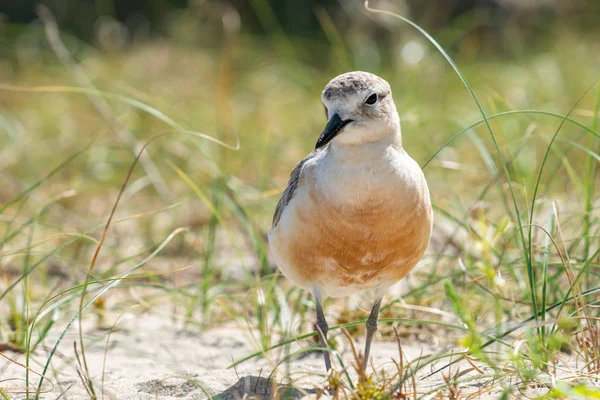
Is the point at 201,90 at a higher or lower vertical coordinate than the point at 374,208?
higher

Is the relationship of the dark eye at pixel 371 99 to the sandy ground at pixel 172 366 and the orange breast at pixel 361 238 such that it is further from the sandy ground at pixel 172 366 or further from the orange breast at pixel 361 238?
the sandy ground at pixel 172 366

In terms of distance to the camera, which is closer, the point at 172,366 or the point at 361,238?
the point at 361,238

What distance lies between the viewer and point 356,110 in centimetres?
276

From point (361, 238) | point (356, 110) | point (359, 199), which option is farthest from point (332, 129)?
point (361, 238)

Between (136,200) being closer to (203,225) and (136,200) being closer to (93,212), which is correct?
(93,212)

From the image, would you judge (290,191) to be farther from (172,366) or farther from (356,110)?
(172,366)

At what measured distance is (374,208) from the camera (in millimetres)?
2713

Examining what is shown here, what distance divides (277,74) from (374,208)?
5162 millimetres

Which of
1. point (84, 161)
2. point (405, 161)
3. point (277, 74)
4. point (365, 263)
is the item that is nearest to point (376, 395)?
point (365, 263)

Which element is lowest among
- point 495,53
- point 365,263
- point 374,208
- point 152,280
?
point 152,280

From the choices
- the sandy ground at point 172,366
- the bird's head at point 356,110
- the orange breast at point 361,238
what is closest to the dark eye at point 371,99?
the bird's head at point 356,110

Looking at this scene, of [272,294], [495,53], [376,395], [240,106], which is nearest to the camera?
[376,395]

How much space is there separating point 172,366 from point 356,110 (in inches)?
49.9

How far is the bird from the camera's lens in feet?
8.94
